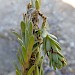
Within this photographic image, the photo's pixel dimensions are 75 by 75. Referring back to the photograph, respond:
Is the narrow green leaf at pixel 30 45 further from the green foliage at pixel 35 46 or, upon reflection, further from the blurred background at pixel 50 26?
the blurred background at pixel 50 26

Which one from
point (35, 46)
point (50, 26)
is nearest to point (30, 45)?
point (35, 46)

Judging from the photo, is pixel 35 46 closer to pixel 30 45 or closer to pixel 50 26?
pixel 30 45

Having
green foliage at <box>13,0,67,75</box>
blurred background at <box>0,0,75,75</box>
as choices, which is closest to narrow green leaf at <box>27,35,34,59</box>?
green foliage at <box>13,0,67,75</box>

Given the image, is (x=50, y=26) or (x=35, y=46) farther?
(x=50, y=26)

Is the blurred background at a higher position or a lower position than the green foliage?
lower

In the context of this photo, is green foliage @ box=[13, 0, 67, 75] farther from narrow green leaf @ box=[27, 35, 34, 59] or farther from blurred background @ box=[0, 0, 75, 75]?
blurred background @ box=[0, 0, 75, 75]
